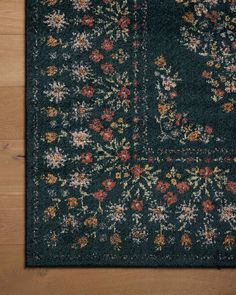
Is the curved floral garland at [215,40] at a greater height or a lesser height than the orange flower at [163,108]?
greater

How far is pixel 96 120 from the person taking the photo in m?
1.20

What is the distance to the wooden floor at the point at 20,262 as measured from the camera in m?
1.18

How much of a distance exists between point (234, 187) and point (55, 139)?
1.80 ft

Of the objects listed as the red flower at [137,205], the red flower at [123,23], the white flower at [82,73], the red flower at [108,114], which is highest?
the red flower at [123,23]

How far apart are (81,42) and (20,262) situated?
0.68 metres

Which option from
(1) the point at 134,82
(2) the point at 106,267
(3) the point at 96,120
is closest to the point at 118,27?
(1) the point at 134,82

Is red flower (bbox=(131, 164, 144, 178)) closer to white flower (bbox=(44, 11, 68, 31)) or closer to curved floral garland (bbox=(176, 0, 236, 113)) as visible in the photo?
curved floral garland (bbox=(176, 0, 236, 113))

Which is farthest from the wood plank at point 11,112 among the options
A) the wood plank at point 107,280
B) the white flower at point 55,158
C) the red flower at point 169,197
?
the red flower at point 169,197

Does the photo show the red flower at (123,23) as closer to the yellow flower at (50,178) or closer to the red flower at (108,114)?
the red flower at (108,114)

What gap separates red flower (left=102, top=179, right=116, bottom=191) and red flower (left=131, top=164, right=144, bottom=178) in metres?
0.06

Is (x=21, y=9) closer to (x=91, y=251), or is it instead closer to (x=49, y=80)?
(x=49, y=80)

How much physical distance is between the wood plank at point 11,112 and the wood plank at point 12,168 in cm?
4

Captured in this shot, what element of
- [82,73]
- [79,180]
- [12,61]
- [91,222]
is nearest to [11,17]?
[12,61]

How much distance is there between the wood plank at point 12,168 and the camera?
47.3 inches
